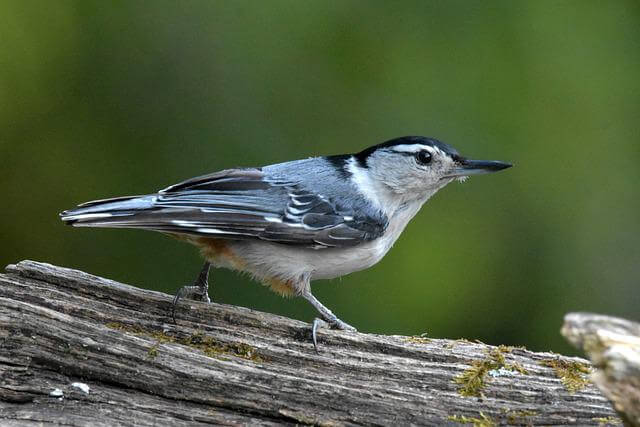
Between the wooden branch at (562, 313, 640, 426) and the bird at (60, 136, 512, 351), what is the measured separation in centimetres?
131

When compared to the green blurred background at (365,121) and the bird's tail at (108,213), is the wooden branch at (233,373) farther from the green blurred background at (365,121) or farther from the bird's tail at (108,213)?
the green blurred background at (365,121)

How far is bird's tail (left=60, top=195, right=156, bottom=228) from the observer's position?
3.96m

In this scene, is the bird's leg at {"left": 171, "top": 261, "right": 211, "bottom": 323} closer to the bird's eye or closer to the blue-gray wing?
the blue-gray wing

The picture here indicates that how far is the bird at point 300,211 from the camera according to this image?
4102 mm

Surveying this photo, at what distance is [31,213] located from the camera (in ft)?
17.6

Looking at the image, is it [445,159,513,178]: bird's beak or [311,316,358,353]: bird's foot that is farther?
[445,159,513,178]: bird's beak

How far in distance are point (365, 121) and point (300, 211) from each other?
3.64ft

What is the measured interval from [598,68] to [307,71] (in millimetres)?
1639

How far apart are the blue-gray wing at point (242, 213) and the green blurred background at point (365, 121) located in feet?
2.35

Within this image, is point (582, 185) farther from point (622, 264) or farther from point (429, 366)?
point (429, 366)

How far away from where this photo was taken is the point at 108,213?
4.02m

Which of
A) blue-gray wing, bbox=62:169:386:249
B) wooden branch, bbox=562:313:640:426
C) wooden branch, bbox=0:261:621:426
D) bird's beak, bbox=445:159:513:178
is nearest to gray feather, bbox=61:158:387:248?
blue-gray wing, bbox=62:169:386:249

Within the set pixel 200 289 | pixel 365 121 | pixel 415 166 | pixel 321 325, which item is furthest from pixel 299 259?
pixel 365 121

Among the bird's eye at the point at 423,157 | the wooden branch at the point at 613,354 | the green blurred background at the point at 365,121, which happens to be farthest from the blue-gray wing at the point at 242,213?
the wooden branch at the point at 613,354
